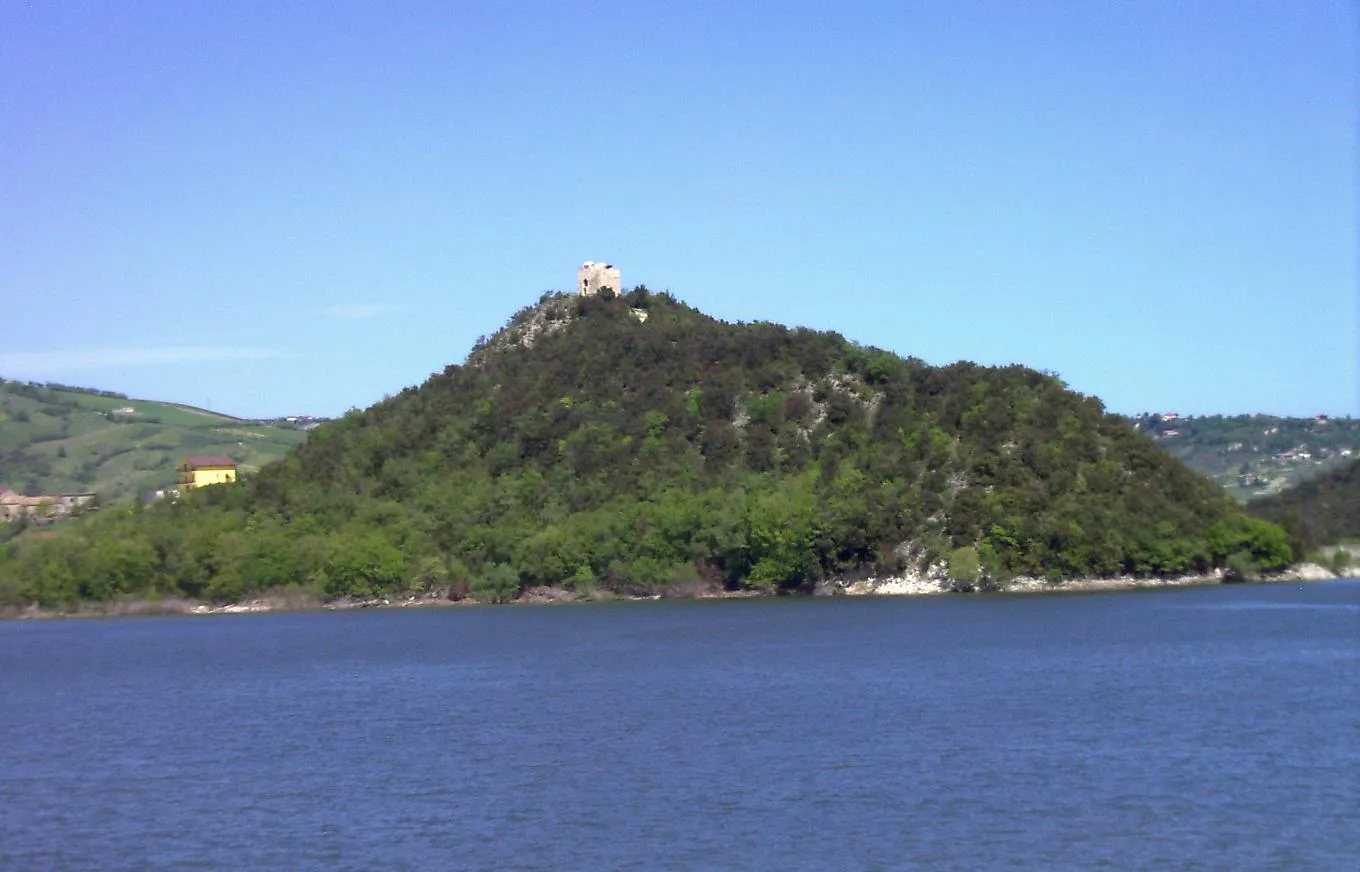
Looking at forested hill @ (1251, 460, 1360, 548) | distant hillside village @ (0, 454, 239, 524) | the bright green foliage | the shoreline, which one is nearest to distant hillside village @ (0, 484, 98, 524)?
distant hillside village @ (0, 454, 239, 524)

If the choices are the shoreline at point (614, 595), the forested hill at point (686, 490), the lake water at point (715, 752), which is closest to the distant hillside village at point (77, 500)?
the forested hill at point (686, 490)

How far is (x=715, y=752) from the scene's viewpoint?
1353 inches

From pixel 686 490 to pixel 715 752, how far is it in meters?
66.9

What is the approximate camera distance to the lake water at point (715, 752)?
2558 cm

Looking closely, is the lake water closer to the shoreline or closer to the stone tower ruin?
the shoreline

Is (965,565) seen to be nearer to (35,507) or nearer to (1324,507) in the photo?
(1324,507)

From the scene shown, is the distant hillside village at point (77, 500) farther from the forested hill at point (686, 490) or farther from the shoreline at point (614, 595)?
the shoreline at point (614, 595)

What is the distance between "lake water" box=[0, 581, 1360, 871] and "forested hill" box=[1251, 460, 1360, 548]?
47.0 m

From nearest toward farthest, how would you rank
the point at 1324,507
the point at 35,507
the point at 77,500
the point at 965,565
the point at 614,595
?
1. the point at 965,565
2. the point at 614,595
3. the point at 1324,507
4. the point at 35,507
5. the point at 77,500

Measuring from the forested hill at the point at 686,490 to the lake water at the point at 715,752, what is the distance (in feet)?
85.8

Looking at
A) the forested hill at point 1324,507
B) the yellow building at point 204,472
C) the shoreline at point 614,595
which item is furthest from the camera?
the yellow building at point 204,472

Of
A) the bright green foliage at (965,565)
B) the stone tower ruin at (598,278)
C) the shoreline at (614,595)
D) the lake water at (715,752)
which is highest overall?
the stone tower ruin at (598,278)

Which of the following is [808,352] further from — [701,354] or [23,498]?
[23,498]

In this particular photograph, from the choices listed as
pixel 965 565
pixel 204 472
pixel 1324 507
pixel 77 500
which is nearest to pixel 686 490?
pixel 965 565
